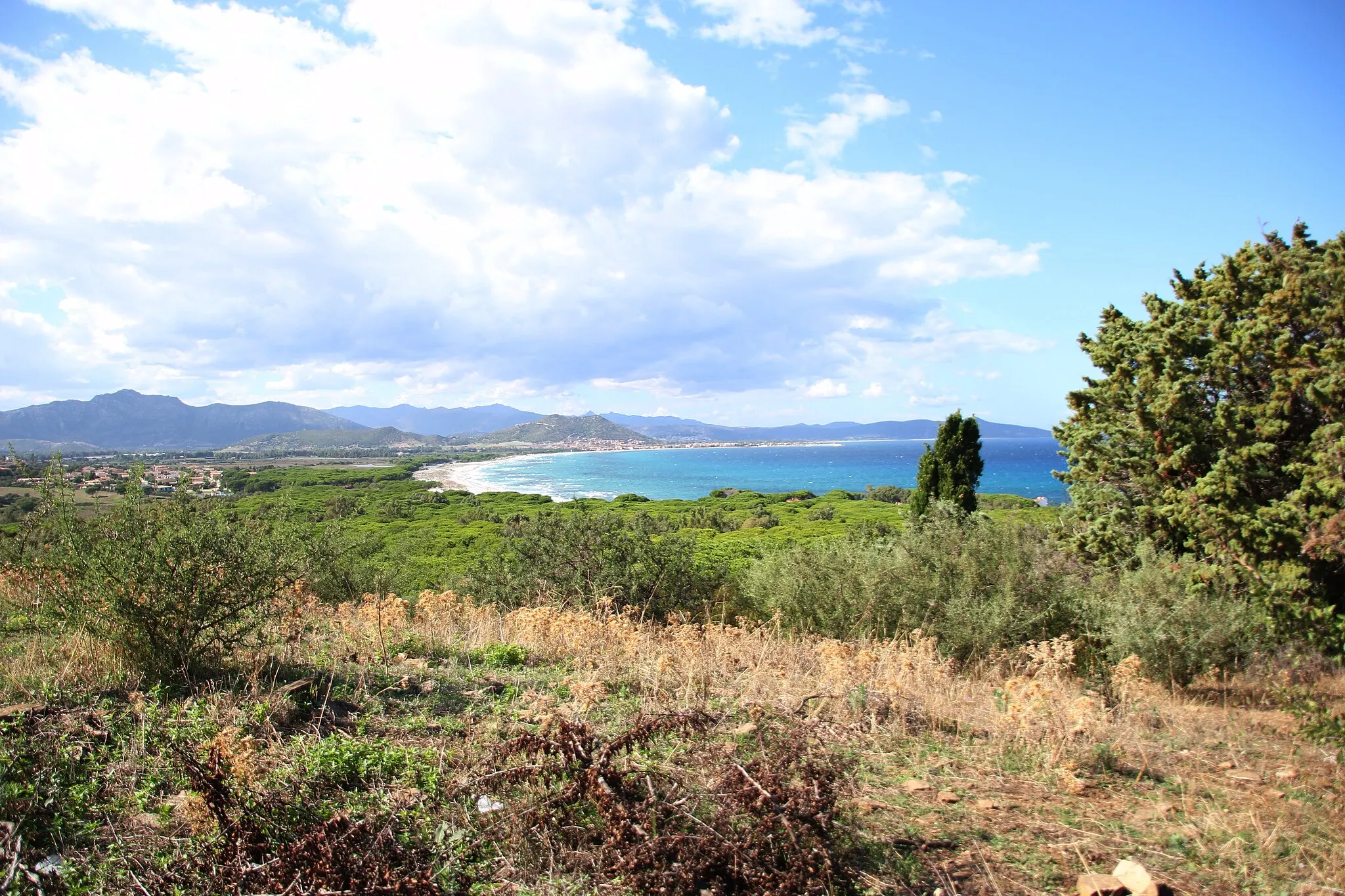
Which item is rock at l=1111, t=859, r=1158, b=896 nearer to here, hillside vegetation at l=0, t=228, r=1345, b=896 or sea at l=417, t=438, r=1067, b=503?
hillside vegetation at l=0, t=228, r=1345, b=896

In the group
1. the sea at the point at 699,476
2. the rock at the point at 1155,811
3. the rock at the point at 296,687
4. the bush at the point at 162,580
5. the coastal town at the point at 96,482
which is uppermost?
the coastal town at the point at 96,482

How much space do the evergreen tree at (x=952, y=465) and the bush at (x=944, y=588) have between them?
7322mm

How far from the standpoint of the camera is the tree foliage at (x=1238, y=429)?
8.41m

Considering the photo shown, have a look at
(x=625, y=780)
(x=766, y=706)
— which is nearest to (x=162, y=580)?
(x=625, y=780)

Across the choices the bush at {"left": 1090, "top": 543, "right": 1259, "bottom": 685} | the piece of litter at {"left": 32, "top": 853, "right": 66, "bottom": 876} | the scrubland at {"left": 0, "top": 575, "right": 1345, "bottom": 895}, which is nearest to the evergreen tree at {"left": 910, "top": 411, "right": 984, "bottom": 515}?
the bush at {"left": 1090, "top": 543, "right": 1259, "bottom": 685}

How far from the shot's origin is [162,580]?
4984mm

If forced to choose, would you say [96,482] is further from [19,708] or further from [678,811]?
[678,811]

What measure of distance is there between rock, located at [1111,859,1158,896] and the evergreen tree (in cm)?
1714

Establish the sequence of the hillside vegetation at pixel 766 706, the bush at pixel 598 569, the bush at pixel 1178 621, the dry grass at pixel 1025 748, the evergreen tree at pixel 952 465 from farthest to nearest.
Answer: the evergreen tree at pixel 952 465 → the bush at pixel 598 569 → the bush at pixel 1178 621 → the dry grass at pixel 1025 748 → the hillside vegetation at pixel 766 706

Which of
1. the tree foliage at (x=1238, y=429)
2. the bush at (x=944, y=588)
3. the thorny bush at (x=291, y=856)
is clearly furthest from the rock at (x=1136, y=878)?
the tree foliage at (x=1238, y=429)

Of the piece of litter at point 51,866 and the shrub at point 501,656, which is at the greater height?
the piece of litter at point 51,866

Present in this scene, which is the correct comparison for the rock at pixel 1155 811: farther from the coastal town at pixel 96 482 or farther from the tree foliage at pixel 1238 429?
the coastal town at pixel 96 482

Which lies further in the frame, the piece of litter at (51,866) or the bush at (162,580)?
the bush at (162,580)

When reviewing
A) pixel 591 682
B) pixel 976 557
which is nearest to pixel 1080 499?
pixel 976 557
